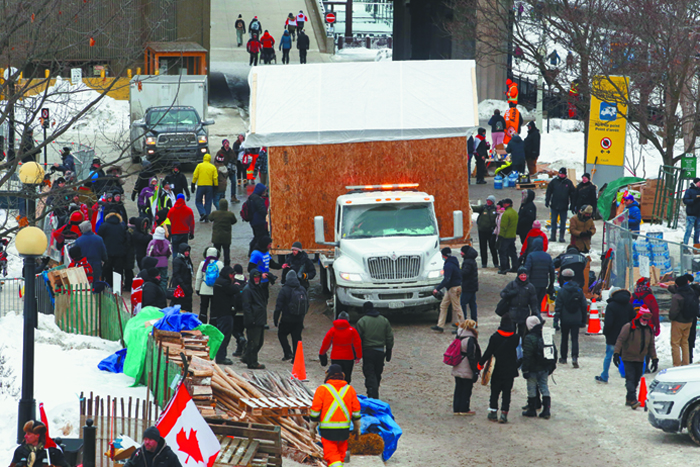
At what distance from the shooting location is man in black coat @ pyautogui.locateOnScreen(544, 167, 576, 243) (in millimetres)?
24094

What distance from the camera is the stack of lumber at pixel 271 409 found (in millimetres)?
12148

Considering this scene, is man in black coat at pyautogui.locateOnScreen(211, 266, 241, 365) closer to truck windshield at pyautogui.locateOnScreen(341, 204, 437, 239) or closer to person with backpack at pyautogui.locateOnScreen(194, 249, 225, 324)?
person with backpack at pyautogui.locateOnScreen(194, 249, 225, 324)

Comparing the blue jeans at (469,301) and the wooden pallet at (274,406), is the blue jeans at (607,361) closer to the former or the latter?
the blue jeans at (469,301)

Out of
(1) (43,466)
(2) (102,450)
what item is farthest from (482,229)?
(1) (43,466)

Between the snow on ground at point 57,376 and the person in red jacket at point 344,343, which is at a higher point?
the person in red jacket at point 344,343

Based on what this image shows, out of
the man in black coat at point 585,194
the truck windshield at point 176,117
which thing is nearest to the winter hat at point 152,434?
the man in black coat at point 585,194

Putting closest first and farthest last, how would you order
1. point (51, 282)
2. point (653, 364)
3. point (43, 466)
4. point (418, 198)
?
point (43, 466)
point (653, 364)
point (51, 282)
point (418, 198)

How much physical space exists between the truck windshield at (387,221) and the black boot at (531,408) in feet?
18.3

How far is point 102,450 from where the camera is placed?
1090 cm

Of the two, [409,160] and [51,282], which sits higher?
[409,160]

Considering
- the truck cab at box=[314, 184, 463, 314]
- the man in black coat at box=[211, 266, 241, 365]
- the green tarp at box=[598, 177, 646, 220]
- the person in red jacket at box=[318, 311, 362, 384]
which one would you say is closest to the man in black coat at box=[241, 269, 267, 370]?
the man in black coat at box=[211, 266, 241, 365]

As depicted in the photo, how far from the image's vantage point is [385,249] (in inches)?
728

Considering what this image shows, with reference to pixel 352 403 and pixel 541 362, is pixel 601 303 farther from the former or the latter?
pixel 352 403

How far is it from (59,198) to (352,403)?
7532 millimetres
